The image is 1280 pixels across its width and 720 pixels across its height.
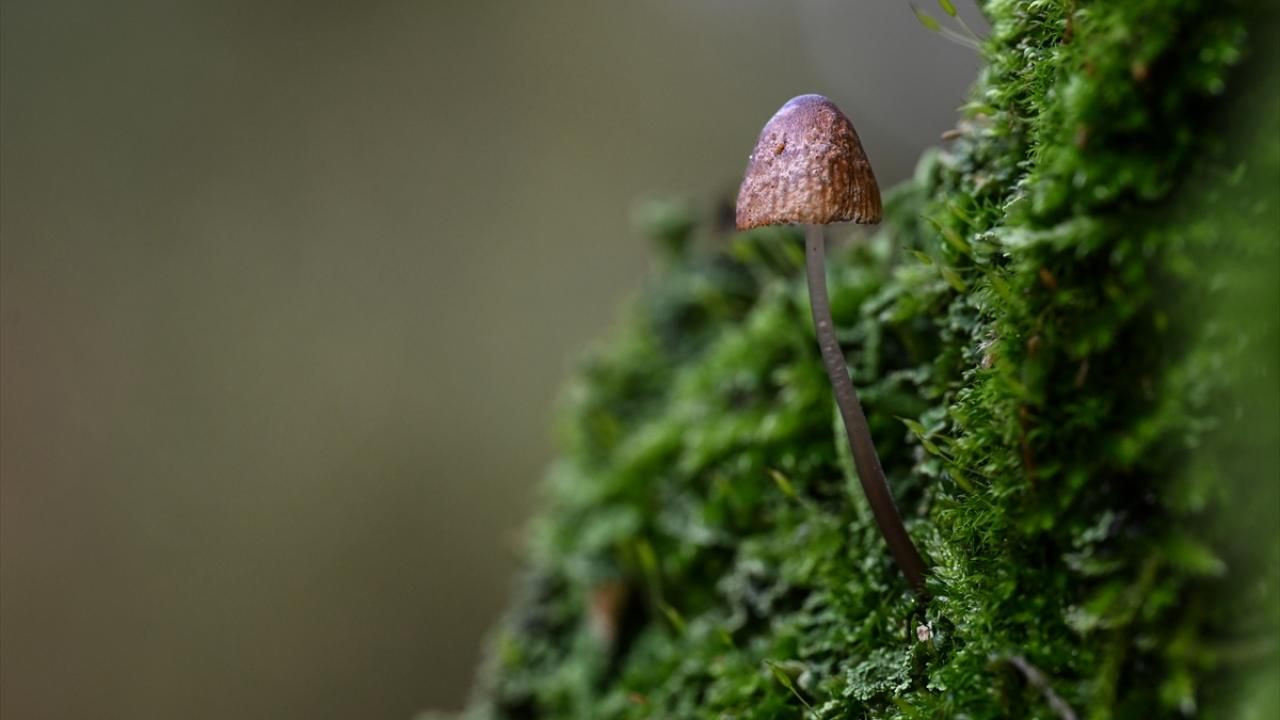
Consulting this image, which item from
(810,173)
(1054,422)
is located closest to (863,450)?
(1054,422)

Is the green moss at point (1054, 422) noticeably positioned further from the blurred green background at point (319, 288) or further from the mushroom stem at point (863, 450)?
the blurred green background at point (319, 288)

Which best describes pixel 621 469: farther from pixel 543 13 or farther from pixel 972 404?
pixel 543 13

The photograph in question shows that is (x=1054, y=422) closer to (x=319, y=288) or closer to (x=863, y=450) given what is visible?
(x=863, y=450)

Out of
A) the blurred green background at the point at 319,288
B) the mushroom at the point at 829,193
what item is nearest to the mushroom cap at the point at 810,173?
the mushroom at the point at 829,193

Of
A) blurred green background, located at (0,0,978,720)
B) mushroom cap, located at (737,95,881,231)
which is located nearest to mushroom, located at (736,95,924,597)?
mushroom cap, located at (737,95,881,231)

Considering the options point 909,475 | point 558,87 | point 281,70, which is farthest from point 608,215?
point 909,475

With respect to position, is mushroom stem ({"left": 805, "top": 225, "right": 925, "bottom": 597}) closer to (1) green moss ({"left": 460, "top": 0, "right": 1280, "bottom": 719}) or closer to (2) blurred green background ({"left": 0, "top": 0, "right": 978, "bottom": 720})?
(1) green moss ({"left": 460, "top": 0, "right": 1280, "bottom": 719})

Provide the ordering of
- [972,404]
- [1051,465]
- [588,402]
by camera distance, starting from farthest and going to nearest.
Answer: [588,402], [972,404], [1051,465]
